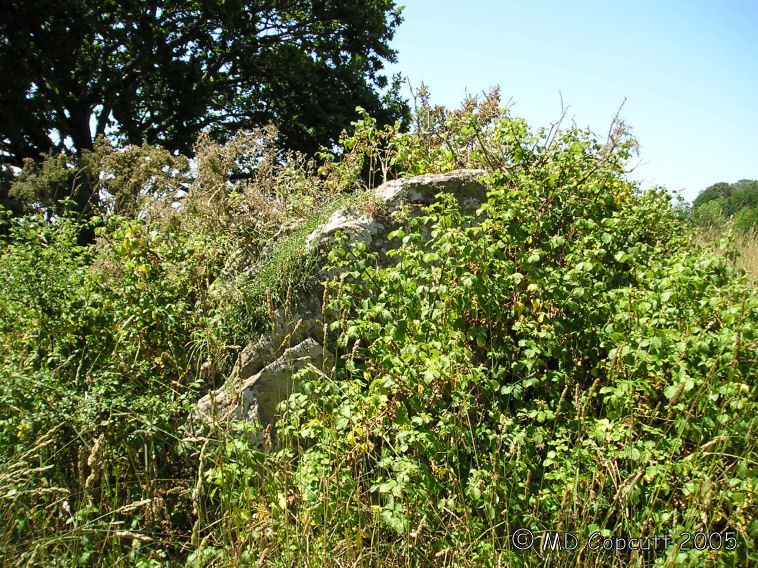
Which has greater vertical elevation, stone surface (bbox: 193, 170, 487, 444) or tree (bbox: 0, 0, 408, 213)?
tree (bbox: 0, 0, 408, 213)

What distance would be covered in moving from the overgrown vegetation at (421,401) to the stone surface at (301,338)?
16 cm

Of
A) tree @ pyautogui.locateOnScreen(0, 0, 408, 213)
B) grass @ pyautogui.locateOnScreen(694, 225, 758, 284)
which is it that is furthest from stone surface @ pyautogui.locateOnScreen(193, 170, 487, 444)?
tree @ pyautogui.locateOnScreen(0, 0, 408, 213)

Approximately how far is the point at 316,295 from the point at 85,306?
1.63m

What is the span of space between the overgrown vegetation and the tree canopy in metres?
9.28

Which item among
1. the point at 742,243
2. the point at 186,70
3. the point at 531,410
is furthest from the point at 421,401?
the point at 186,70

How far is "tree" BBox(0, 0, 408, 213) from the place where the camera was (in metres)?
Result: 11.6

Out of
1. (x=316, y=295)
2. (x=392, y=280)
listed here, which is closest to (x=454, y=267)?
Answer: (x=392, y=280)

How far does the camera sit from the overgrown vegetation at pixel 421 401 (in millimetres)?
2301

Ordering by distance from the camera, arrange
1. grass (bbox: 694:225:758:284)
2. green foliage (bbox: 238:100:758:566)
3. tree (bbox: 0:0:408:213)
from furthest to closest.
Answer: tree (bbox: 0:0:408:213)
grass (bbox: 694:225:758:284)
green foliage (bbox: 238:100:758:566)

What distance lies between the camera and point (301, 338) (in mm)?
3914

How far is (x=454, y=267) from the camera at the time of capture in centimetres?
327

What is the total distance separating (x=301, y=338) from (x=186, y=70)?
12.0 m

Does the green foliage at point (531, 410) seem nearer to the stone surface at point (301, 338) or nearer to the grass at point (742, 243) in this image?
the stone surface at point (301, 338)

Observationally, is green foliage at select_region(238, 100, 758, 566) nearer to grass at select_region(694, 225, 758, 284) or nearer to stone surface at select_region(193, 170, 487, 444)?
stone surface at select_region(193, 170, 487, 444)
